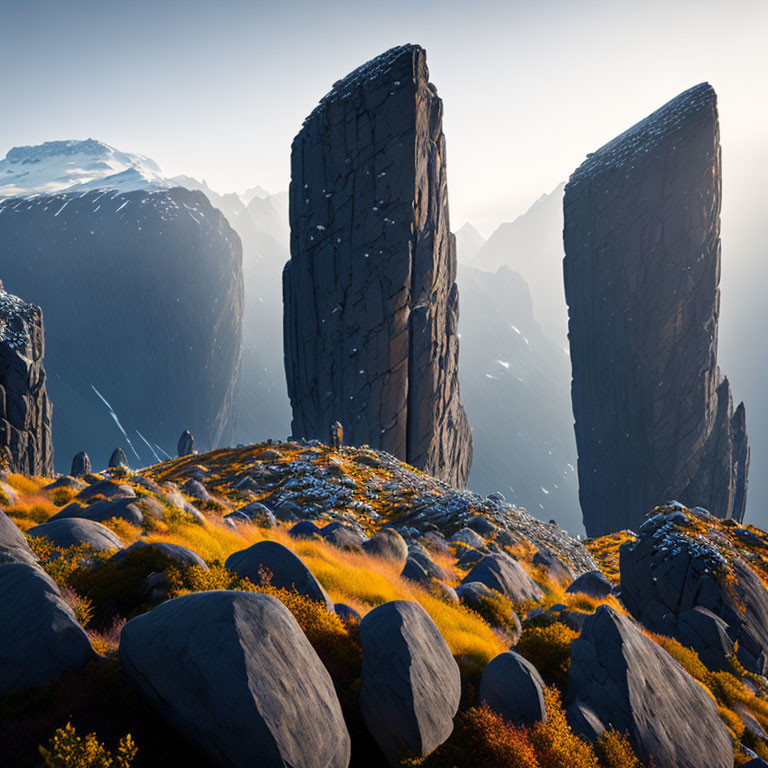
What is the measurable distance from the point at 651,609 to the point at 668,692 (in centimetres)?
894

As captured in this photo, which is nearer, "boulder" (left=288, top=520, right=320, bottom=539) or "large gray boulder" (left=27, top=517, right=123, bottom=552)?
"large gray boulder" (left=27, top=517, right=123, bottom=552)

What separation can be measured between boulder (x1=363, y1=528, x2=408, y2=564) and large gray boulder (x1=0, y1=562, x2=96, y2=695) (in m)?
8.99

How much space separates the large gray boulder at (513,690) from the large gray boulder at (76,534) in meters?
7.07

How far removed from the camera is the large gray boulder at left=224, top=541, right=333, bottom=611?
299 inches

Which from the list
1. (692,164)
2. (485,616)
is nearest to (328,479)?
(485,616)

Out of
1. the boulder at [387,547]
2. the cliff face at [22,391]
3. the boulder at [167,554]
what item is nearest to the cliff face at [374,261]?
the cliff face at [22,391]

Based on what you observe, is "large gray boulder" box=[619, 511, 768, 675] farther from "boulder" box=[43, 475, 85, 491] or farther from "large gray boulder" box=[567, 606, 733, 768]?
"boulder" box=[43, 475, 85, 491]

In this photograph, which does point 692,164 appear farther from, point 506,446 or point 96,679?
point 506,446

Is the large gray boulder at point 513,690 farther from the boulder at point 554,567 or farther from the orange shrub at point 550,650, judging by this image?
the boulder at point 554,567

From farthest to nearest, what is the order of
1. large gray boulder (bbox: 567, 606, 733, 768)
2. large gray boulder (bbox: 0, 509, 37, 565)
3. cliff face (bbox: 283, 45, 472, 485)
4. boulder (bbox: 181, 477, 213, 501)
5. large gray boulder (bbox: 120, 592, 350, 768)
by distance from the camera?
cliff face (bbox: 283, 45, 472, 485) < boulder (bbox: 181, 477, 213, 501) < large gray boulder (bbox: 567, 606, 733, 768) < large gray boulder (bbox: 0, 509, 37, 565) < large gray boulder (bbox: 120, 592, 350, 768)

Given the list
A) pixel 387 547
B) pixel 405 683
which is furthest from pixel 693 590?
pixel 405 683

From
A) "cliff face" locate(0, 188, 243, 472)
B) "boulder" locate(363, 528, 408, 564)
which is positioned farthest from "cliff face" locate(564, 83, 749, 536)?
"cliff face" locate(0, 188, 243, 472)

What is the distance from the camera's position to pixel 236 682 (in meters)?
4.81

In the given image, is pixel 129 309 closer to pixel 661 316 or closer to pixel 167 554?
pixel 661 316
